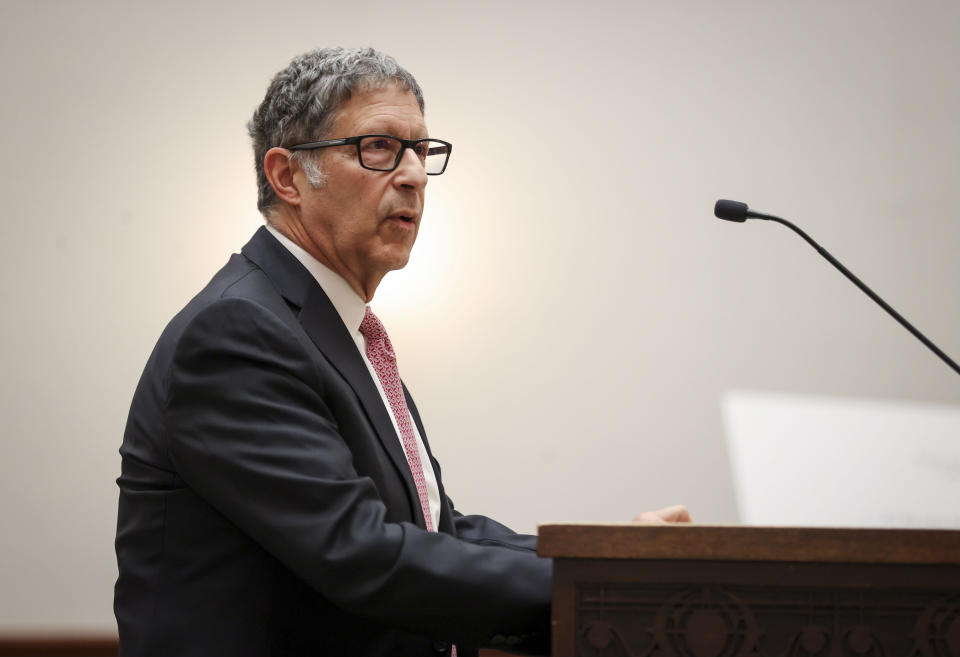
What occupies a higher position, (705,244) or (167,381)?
(705,244)

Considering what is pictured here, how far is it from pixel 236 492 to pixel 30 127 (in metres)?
2.79

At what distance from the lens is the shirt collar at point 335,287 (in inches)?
64.2

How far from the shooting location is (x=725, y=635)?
3.62 feet

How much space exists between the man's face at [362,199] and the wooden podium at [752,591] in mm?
728

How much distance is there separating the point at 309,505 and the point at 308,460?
6 cm

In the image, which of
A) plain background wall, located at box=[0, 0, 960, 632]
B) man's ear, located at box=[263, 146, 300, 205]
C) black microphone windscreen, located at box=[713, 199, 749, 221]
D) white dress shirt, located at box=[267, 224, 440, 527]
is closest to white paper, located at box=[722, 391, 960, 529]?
plain background wall, located at box=[0, 0, 960, 632]

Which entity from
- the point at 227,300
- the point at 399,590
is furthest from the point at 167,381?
the point at 399,590

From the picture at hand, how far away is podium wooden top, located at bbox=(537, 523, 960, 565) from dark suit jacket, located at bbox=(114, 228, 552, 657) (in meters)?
0.21

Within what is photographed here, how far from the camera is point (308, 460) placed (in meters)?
1.29

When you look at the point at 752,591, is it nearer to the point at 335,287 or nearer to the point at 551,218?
the point at 335,287

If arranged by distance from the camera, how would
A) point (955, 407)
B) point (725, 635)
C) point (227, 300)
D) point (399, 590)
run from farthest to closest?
point (955, 407) → point (227, 300) → point (399, 590) → point (725, 635)

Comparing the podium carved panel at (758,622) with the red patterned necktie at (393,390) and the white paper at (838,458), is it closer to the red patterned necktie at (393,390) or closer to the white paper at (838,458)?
the red patterned necktie at (393,390)

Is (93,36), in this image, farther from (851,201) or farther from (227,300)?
(851,201)

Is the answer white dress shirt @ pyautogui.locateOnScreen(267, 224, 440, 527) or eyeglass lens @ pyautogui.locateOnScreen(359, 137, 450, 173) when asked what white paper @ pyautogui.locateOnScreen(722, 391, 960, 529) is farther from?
eyeglass lens @ pyautogui.locateOnScreen(359, 137, 450, 173)
